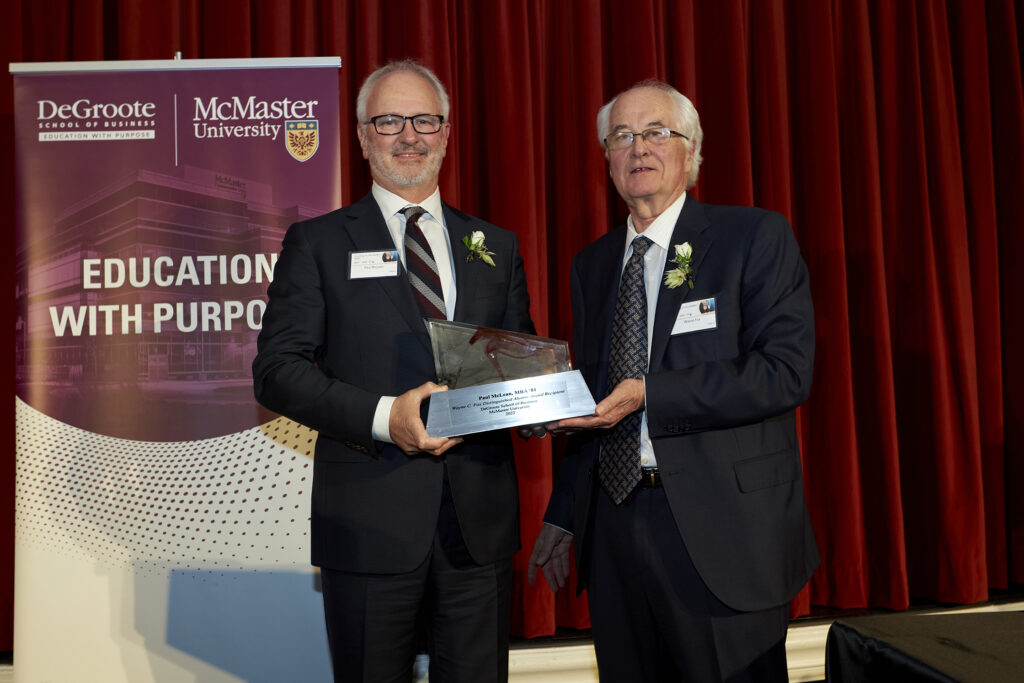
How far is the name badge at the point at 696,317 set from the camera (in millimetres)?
1841

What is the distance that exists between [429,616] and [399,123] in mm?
1361

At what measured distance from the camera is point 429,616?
6.06 ft

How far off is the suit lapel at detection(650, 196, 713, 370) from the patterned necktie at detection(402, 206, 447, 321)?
0.56 meters

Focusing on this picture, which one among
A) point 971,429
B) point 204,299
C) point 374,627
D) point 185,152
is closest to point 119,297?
point 204,299

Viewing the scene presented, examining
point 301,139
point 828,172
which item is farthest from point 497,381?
point 828,172

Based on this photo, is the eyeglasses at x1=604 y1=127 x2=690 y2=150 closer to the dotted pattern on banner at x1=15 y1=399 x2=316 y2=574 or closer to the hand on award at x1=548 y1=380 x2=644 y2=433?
the hand on award at x1=548 y1=380 x2=644 y2=433

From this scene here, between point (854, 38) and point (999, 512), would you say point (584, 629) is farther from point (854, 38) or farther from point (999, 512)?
point (854, 38)

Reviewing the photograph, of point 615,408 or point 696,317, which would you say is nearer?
point 615,408

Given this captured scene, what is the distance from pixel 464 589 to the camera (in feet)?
5.91

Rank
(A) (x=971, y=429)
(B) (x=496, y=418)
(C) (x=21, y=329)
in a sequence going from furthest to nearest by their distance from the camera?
(A) (x=971, y=429) → (C) (x=21, y=329) → (B) (x=496, y=418)

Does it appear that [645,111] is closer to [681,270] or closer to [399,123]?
[681,270]

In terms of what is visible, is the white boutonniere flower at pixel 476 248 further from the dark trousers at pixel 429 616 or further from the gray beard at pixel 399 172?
the dark trousers at pixel 429 616

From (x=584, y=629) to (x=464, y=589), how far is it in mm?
1868

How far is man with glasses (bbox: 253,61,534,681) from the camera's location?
1737 mm
